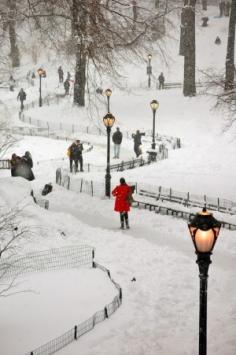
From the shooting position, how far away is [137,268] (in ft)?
44.4

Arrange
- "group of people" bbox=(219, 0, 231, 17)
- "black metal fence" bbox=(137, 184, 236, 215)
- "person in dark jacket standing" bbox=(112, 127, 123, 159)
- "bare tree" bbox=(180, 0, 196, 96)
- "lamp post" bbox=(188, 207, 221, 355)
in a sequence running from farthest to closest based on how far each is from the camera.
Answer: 1. "group of people" bbox=(219, 0, 231, 17)
2. "bare tree" bbox=(180, 0, 196, 96)
3. "person in dark jacket standing" bbox=(112, 127, 123, 159)
4. "black metal fence" bbox=(137, 184, 236, 215)
5. "lamp post" bbox=(188, 207, 221, 355)

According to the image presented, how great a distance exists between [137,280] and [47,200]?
676 cm

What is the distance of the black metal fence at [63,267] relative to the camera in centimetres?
993

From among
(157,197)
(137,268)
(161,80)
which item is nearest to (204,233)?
(137,268)

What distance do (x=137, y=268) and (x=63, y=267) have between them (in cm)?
178

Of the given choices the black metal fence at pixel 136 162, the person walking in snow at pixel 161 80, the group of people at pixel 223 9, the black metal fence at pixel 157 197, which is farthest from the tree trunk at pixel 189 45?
the group of people at pixel 223 9

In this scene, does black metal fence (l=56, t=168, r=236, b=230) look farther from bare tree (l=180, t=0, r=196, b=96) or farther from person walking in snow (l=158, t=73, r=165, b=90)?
person walking in snow (l=158, t=73, r=165, b=90)

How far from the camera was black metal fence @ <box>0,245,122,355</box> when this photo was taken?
9930 millimetres

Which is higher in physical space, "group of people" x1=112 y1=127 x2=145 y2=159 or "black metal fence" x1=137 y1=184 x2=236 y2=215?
"group of people" x1=112 y1=127 x2=145 y2=159

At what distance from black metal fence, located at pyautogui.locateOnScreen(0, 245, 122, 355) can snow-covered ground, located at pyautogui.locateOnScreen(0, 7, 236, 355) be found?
0.16 m

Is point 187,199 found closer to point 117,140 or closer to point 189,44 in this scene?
point 117,140

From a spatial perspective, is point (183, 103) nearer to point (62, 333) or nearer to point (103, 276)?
point (103, 276)

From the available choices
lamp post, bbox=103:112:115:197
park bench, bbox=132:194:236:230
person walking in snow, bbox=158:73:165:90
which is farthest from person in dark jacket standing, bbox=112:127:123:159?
person walking in snow, bbox=158:73:165:90

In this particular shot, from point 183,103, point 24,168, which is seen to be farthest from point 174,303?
point 183,103
